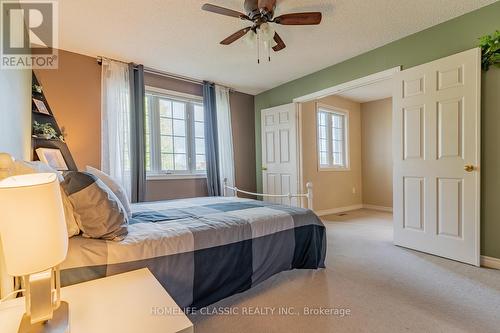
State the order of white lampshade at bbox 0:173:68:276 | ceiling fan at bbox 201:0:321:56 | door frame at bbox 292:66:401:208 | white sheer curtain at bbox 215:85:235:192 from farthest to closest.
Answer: white sheer curtain at bbox 215:85:235:192 < door frame at bbox 292:66:401:208 < ceiling fan at bbox 201:0:321:56 < white lampshade at bbox 0:173:68:276

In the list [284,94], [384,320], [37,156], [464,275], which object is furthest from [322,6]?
[37,156]

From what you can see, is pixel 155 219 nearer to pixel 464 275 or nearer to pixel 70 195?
pixel 70 195

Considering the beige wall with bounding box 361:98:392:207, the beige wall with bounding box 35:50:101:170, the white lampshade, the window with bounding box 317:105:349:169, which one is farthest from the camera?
the beige wall with bounding box 361:98:392:207

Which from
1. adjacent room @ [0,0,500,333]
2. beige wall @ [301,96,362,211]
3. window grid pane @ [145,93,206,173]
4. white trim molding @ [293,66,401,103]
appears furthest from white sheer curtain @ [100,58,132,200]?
beige wall @ [301,96,362,211]

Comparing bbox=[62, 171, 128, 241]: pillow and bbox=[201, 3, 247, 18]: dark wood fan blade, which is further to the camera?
bbox=[201, 3, 247, 18]: dark wood fan blade

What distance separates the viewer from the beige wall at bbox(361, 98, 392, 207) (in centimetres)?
540

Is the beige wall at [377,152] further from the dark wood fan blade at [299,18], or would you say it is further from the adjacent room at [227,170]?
the dark wood fan blade at [299,18]

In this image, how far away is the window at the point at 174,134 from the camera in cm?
372

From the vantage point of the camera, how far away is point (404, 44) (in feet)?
9.57

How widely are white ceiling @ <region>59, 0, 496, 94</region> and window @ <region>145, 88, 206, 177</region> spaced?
52cm

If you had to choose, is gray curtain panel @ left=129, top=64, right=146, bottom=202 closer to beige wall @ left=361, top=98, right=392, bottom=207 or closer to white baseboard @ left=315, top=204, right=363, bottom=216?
white baseboard @ left=315, top=204, right=363, bottom=216

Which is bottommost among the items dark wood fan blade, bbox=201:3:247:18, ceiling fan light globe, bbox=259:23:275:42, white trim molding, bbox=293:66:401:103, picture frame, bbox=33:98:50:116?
picture frame, bbox=33:98:50:116

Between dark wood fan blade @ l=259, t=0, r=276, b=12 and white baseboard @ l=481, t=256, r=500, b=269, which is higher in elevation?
dark wood fan blade @ l=259, t=0, r=276, b=12

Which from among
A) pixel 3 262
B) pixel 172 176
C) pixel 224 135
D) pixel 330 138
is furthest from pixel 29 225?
pixel 330 138
